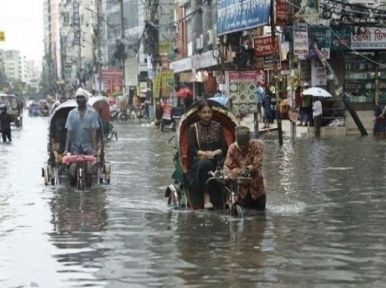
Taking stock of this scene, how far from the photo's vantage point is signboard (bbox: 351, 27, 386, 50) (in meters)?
36.2

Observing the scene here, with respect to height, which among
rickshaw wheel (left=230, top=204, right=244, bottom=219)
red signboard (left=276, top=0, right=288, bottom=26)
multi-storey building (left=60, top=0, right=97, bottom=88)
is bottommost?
rickshaw wheel (left=230, top=204, right=244, bottom=219)

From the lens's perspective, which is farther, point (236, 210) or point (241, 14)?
point (241, 14)

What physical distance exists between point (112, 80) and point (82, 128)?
78514 millimetres

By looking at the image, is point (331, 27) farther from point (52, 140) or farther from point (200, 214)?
point (200, 214)

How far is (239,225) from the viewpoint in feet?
40.2

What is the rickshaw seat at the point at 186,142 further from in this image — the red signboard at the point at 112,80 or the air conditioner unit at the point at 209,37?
the red signboard at the point at 112,80

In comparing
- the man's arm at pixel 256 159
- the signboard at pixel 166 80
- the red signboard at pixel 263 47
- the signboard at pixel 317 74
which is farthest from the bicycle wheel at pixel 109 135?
the man's arm at pixel 256 159

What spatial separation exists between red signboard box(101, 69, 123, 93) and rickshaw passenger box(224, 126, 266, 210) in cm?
8054

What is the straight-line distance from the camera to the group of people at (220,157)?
42.9 feet

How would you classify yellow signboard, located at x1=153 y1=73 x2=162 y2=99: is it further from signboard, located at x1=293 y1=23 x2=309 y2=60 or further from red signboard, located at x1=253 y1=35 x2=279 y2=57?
signboard, located at x1=293 y1=23 x2=309 y2=60

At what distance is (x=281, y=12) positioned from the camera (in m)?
31.6

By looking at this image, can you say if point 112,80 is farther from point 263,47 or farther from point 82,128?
point 82,128

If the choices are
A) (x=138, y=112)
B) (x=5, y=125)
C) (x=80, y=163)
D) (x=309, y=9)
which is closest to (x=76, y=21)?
(x=138, y=112)

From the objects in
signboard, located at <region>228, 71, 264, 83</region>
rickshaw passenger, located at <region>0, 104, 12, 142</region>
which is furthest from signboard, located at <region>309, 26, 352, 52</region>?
rickshaw passenger, located at <region>0, 104, 12, 142</region>
